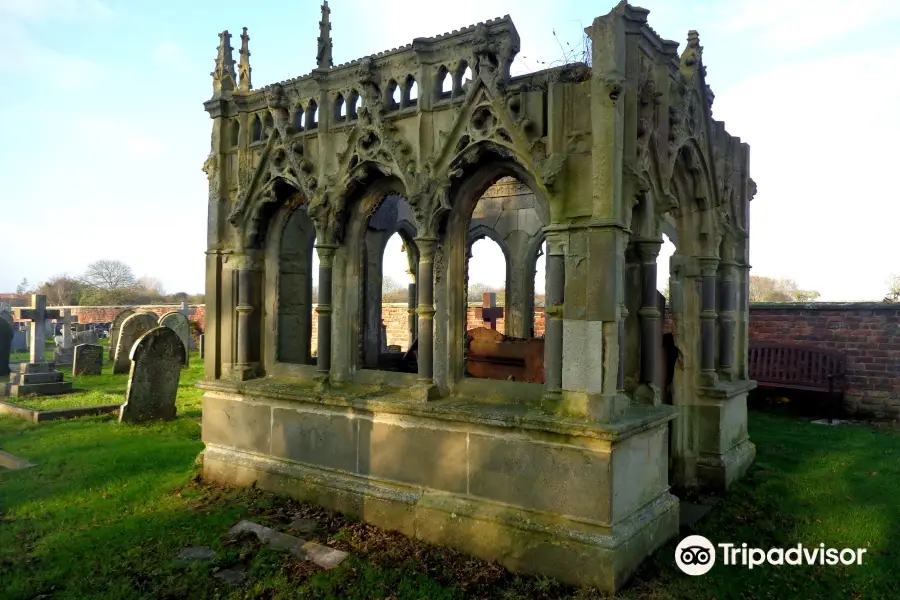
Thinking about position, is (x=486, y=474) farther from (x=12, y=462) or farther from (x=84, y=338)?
(x=84, y=338)

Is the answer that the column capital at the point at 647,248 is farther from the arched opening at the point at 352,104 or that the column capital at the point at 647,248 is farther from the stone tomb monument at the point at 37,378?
the stone tomb monument at the point at 37,378

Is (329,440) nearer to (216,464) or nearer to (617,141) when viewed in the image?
(216,464)

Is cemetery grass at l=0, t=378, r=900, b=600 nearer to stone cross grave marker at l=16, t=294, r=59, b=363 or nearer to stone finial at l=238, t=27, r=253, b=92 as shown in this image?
stone finial at l=238, t=27, r=253, b=92

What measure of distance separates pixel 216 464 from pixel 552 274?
4.68m

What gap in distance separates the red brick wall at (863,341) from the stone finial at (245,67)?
1129 cm

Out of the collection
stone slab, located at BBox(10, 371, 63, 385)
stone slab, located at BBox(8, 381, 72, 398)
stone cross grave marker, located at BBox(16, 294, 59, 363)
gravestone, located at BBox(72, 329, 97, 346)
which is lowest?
stone slab, located at BBox(8, 381, 72, 398)

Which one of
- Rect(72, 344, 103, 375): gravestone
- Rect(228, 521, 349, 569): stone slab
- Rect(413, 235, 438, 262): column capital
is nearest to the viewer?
Rect(228, 521, 349, 569): stone slab

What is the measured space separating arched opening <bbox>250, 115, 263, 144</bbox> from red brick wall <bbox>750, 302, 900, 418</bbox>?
1102 centimetres

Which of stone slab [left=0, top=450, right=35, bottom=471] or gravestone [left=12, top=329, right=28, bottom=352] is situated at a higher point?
gravestone [left=12, top=329, right=28, bottom=352]

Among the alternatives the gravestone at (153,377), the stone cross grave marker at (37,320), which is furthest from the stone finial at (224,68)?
the stone cross grave marker at (37,320)

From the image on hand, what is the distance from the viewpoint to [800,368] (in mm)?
12047

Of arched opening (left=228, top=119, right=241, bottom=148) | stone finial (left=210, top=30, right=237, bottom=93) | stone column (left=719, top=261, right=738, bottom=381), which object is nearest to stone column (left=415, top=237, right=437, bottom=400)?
arched opening (left=228, top=119, right=241, bottom=148)

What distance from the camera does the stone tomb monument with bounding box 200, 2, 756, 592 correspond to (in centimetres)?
461

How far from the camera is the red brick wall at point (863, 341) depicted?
36.7 feet
